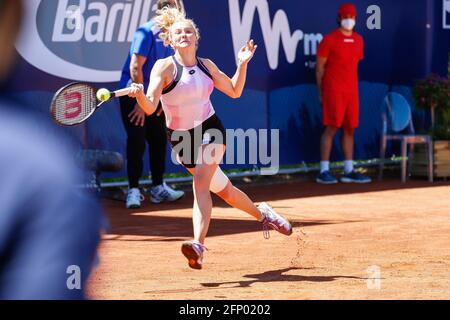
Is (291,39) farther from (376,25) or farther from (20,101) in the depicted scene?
(20,101)

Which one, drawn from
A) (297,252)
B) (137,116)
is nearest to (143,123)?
(137,116)

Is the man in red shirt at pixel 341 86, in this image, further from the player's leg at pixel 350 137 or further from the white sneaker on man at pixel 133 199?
the white sneaker on man at pixel 133 199

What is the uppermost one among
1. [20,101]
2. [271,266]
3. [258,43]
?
[258,43]

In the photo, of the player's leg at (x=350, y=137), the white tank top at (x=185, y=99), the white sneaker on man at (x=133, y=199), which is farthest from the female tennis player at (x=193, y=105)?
the player's leg at (x=350, y=137)

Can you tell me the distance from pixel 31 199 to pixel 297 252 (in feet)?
20.1

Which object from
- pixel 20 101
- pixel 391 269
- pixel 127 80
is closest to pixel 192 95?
pixel 391 269

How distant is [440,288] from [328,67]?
7194mm

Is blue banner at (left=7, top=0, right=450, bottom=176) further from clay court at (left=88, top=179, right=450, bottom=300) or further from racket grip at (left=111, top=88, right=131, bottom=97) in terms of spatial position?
racket grip at (left=111, top=88, right=131, bottom=97)

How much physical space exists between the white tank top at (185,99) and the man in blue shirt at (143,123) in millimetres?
3156

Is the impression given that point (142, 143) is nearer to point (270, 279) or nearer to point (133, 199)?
point (133, 199)

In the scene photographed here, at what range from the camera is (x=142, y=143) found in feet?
34.2

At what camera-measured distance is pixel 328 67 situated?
41.7 feet

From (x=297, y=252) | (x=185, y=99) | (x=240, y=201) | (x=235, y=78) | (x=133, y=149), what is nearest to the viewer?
(x=185, y=99)
